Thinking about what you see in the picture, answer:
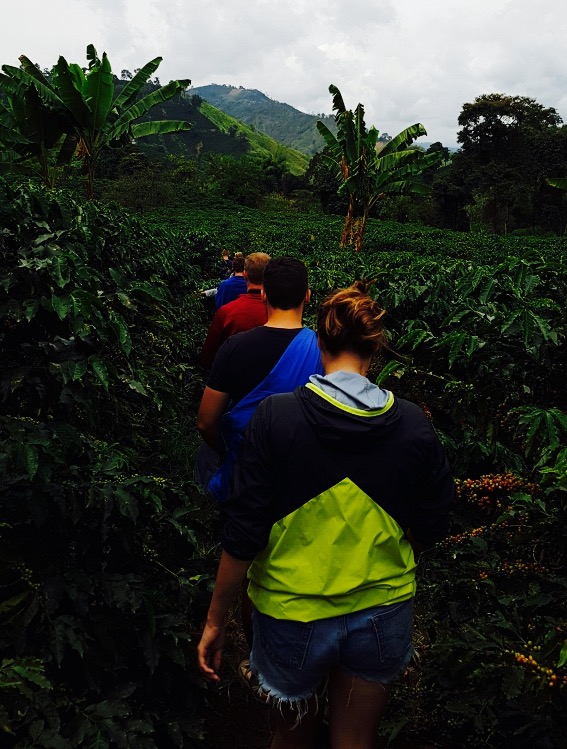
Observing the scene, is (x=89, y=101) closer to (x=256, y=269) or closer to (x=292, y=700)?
(x=256, y=269)

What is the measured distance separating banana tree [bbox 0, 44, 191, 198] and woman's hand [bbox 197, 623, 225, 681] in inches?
342

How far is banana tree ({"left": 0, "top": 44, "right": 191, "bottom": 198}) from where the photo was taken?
28.2ft

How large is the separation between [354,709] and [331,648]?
0.22 meters

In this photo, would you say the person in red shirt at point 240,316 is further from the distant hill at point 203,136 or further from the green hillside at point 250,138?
the green hillside at point 250,138

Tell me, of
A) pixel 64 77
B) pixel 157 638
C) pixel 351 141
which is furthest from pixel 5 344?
pixel 351 141

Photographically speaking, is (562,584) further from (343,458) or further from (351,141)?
(351,141)

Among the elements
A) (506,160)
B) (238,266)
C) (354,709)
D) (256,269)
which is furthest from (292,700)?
(506,160)

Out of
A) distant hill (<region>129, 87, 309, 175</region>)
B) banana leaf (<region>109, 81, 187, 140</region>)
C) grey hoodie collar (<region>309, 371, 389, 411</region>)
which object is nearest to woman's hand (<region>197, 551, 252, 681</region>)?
grey hoodie collar (<region>309, 371, 389, 411</region>)

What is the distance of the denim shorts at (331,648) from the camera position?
1448mm

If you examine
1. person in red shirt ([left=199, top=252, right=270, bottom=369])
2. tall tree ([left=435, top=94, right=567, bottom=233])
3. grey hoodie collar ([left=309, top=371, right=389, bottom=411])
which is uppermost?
tall tree ([left=435, top=94, right=567, bottom=233])

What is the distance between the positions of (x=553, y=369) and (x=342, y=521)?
1454 mm

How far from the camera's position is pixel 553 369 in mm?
2354

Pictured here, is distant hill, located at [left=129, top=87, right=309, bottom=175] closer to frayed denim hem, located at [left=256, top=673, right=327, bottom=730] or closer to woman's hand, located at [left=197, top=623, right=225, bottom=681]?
woman's hand, located at [left=197, top=623, right=225, bottom=681]

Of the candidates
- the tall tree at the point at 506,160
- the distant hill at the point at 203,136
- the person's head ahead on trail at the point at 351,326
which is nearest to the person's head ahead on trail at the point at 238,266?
the person's head ahead on trail at the point at 351,326
